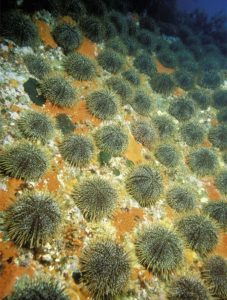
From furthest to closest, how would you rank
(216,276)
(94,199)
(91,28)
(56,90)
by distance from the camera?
(91,28)
(56,90)
(216,276)
(94,199)

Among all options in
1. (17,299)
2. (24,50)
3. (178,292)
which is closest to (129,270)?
(178,292)

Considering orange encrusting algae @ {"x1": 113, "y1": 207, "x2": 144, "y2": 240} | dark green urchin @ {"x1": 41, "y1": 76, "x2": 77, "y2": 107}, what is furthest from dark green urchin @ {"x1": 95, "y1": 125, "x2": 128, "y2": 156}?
orange encrusting algae @ {"x1": 113, "y1": 207, "x2": 144, "y2": 240}

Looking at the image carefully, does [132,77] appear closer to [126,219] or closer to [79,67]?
[79,67]

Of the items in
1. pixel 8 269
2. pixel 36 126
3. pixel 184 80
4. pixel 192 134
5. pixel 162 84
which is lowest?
pixel 8 269

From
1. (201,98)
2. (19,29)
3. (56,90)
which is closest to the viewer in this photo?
(56,90)

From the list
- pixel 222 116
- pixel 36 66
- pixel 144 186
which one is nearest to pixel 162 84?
pixel 222 116

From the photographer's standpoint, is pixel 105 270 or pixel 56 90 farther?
pixel 56 90
